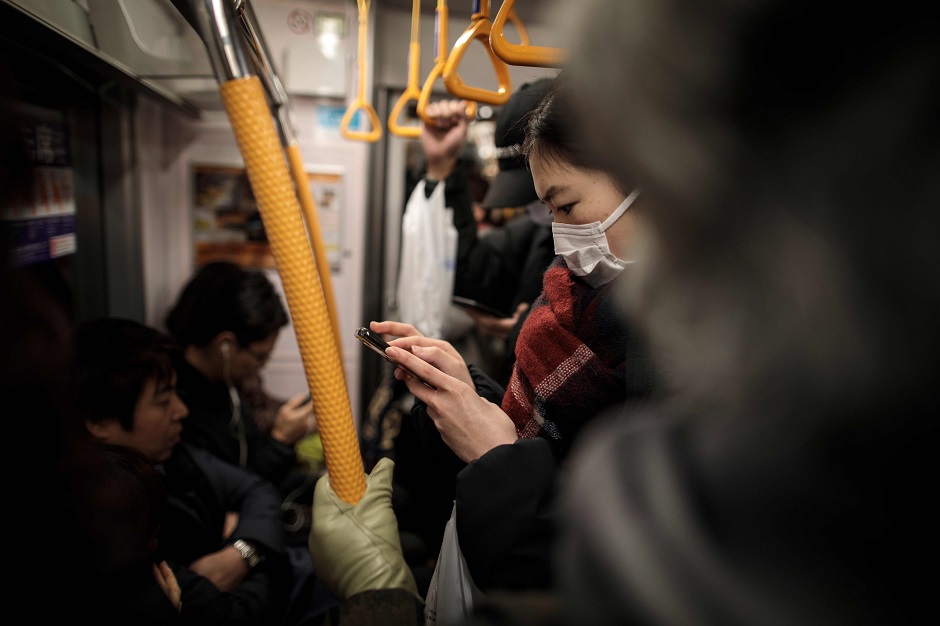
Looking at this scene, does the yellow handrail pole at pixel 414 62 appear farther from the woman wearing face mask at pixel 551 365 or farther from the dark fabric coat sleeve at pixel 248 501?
the dark fabric coat sleeve at pixel 248 501

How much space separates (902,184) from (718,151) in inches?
3.6

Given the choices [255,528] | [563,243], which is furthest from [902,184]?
[255,528]

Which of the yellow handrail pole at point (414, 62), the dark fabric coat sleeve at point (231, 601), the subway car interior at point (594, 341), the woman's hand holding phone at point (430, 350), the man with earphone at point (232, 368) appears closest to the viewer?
the subway car interior at point (594, 341)

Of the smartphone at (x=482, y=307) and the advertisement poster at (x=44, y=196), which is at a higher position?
the advertisement poster at (x=44, y=196)

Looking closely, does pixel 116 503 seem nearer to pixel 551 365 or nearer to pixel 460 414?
pixel 460 414

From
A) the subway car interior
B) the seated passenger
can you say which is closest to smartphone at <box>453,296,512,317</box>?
the subway car interior

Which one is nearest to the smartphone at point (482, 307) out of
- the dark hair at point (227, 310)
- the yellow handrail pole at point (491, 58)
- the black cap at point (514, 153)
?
the black cap at point (514, 153)

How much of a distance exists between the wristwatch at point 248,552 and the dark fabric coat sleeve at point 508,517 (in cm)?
98

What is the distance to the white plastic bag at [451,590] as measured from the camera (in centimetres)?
58

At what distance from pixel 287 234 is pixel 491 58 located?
1.49ft

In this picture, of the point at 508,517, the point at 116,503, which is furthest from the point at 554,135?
the point at 116,503

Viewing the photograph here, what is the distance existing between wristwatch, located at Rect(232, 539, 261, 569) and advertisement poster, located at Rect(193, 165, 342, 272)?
136cm

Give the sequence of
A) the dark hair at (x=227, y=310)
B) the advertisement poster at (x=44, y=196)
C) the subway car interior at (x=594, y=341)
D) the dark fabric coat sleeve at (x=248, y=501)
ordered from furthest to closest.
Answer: the dark hair at (x=227, y=310) → the dark fabric coat sleeve at (x=248, y=501) → the advertisement poster at (x=44, y=196) → the subway car interior at (x=594, y=341)

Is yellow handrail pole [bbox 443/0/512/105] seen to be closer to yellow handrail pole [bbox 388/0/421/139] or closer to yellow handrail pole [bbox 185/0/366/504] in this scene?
yellow handrail pole [bbox 388/0/421/139]
